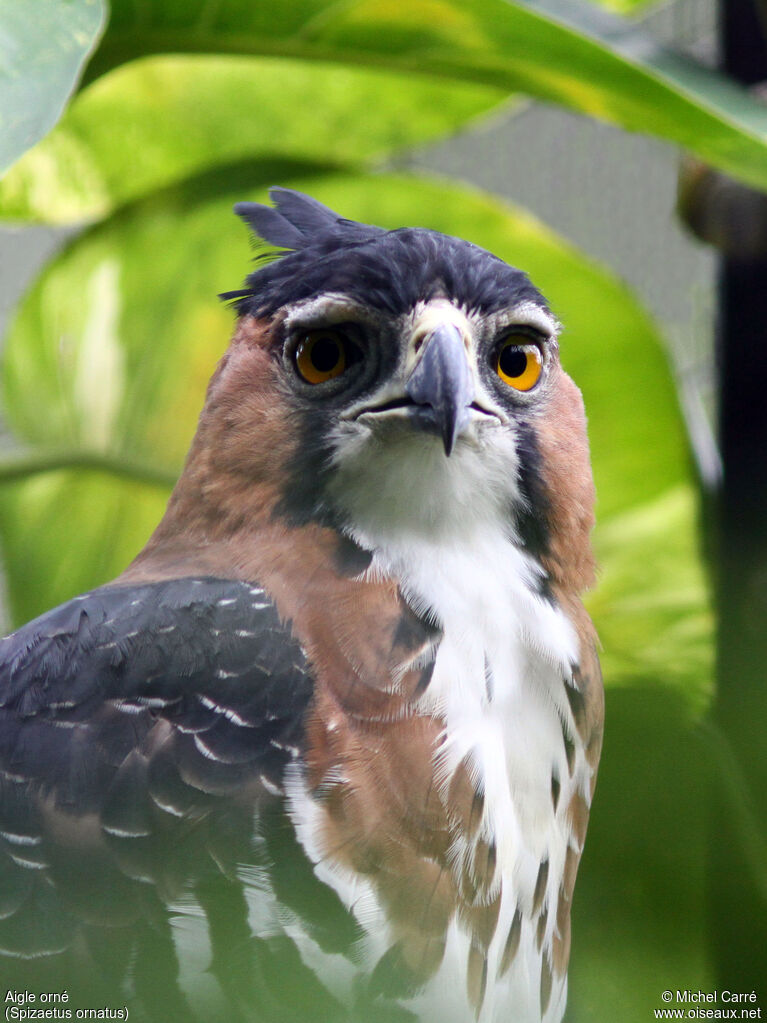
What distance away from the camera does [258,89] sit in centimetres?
155

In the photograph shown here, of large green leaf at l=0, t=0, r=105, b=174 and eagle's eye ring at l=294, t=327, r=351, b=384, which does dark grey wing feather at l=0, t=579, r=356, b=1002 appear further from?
large green leaf at l=0, t=0, r=105, b=174

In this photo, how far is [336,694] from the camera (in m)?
0.75

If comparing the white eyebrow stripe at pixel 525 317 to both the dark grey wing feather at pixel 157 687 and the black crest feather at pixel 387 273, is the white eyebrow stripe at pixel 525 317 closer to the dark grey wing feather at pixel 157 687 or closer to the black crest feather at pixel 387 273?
the black crest feather at pixel 387 273

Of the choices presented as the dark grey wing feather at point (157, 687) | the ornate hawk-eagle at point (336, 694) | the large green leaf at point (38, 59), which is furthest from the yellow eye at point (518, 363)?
the large green leaf at point (38, 59)

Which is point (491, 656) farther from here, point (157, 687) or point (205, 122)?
point (205, 122)

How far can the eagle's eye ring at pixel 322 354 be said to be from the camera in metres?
0.78

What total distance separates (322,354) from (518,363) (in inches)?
6.0

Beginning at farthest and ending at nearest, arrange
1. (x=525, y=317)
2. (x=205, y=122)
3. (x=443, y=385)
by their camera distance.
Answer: (x=205, y=122), (x=525, y=317), (x=443, y=385)

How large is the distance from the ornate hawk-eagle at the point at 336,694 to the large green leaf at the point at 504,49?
0.35 m

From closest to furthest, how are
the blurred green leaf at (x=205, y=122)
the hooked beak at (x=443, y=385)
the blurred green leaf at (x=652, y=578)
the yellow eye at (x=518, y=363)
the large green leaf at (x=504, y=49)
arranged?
the hooked beak at (x=443, y=385) → the yellow eye at (x=518, y=363) → the large green leaf at (x=504, y=49) → the blurred green leaf at (x=652, y=578) → the blurred green leaf at (x=205, y=122)

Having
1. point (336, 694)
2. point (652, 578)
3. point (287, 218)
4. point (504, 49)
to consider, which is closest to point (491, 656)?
point (336, 694)

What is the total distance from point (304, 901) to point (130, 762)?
0.15 meters

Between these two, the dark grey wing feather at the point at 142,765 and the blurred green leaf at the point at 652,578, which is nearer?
the dark grey wing feather at the point at 142,765

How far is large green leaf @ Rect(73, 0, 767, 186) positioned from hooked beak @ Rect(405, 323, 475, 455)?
46cm
